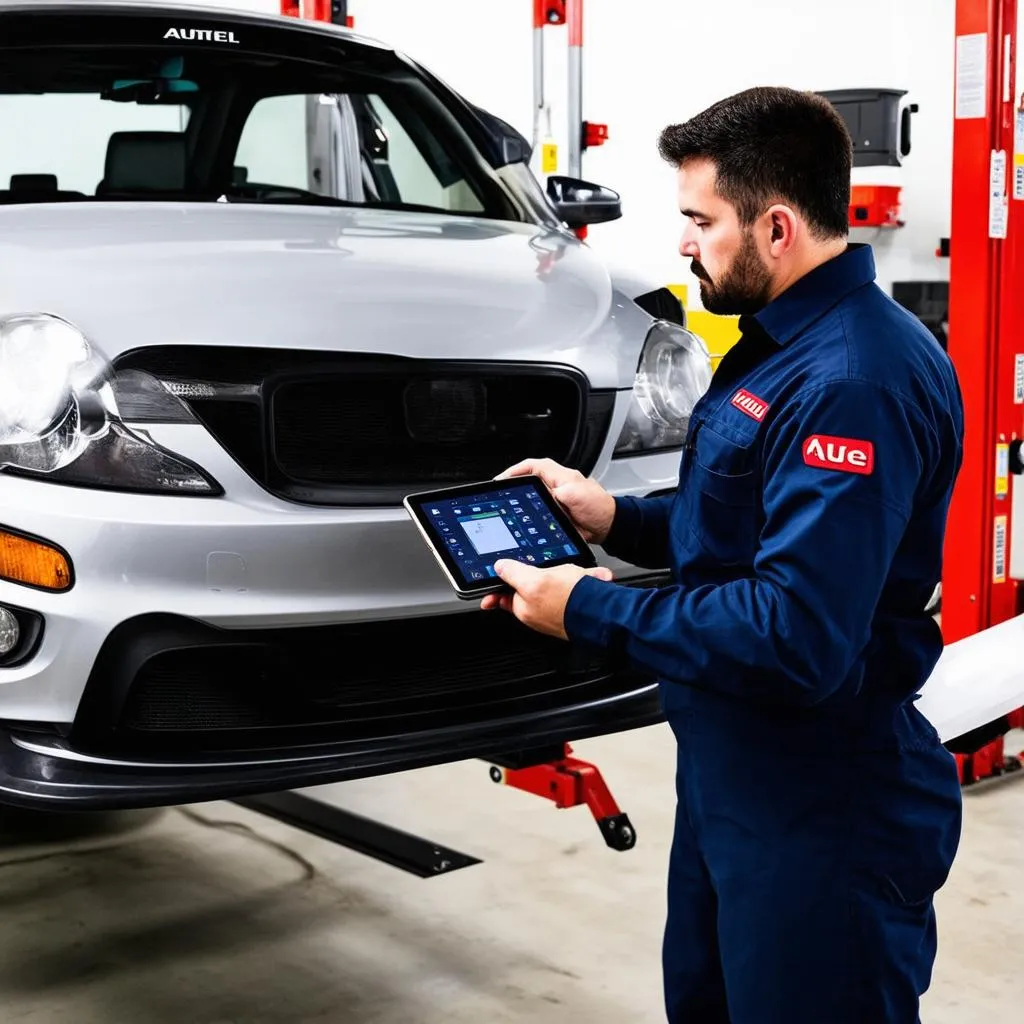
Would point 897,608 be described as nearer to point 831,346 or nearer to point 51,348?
point 831,346

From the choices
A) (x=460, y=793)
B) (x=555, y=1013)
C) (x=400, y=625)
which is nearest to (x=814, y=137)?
(x=400, y=625)

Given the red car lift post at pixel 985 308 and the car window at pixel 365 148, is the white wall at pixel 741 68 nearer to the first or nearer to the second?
the car window at pixel 365 148

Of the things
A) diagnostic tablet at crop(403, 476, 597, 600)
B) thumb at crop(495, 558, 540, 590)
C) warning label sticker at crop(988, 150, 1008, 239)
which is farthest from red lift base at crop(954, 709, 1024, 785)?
thumb at crop(495, 558, 540, 590)

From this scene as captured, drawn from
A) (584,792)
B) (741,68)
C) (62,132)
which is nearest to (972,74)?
(584,792)

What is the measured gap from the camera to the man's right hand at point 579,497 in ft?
6.51

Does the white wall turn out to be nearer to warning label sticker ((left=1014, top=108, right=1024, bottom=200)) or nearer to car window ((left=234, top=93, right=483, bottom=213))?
car window ((left=234, top=93, right=483, bottom=213))

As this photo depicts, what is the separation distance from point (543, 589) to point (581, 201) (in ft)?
6.20

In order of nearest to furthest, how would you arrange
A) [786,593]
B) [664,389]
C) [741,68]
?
[786,593] → [664,389] → [741,68]

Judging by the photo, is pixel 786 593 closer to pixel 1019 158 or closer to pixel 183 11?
pixel 183 11

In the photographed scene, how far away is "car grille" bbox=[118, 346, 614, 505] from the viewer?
2084 mm

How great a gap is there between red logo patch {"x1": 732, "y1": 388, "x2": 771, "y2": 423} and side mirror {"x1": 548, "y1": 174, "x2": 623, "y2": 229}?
69.4 inches

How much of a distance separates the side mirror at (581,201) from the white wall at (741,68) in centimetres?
605

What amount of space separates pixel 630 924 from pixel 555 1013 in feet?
1.35

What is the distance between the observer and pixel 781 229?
1.57 metres
